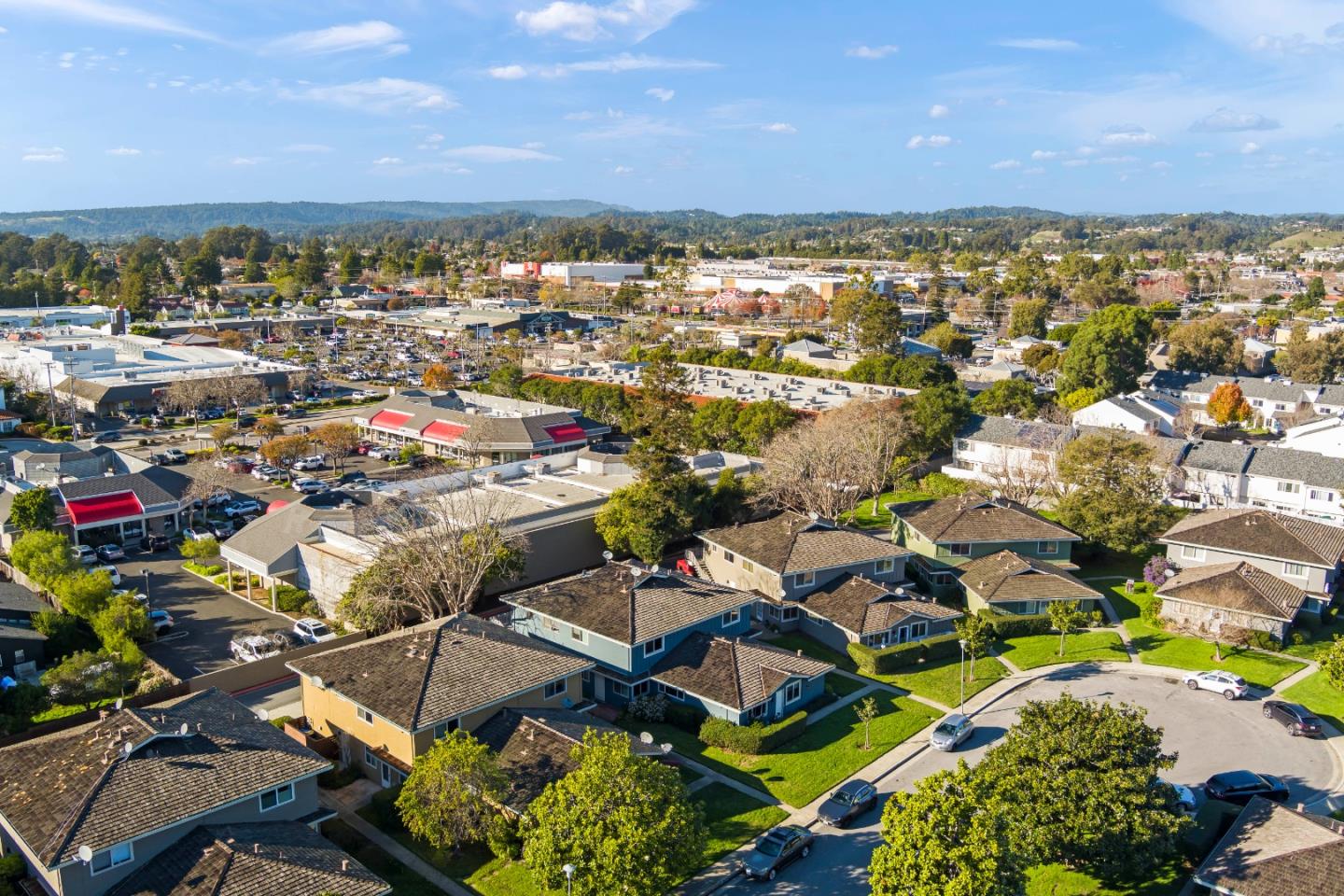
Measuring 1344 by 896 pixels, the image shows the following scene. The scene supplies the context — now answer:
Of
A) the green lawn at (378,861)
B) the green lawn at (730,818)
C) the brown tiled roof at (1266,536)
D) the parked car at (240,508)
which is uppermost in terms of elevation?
the brown tiled roof at (1266,536)

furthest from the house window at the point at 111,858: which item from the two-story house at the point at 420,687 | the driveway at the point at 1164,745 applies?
the driveway at the point at 1164,745

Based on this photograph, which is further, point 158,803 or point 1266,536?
point 1266,536

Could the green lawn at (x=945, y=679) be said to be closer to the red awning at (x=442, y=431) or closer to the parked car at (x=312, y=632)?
the parked car at (x=312, y=632)

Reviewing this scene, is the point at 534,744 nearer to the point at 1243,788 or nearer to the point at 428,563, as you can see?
the point at 428,563

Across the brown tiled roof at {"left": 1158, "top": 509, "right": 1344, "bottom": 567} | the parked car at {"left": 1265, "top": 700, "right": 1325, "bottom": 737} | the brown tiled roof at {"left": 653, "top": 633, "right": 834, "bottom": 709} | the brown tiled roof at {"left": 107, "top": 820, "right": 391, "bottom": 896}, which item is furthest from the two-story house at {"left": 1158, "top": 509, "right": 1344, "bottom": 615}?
the brown tiled roof at {"left": 107, "top": 820, "right": 391, "bottom": 896}

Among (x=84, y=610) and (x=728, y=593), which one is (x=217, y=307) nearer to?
(x=84, y=610)

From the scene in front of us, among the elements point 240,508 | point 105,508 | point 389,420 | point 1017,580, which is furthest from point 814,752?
point 389,420
